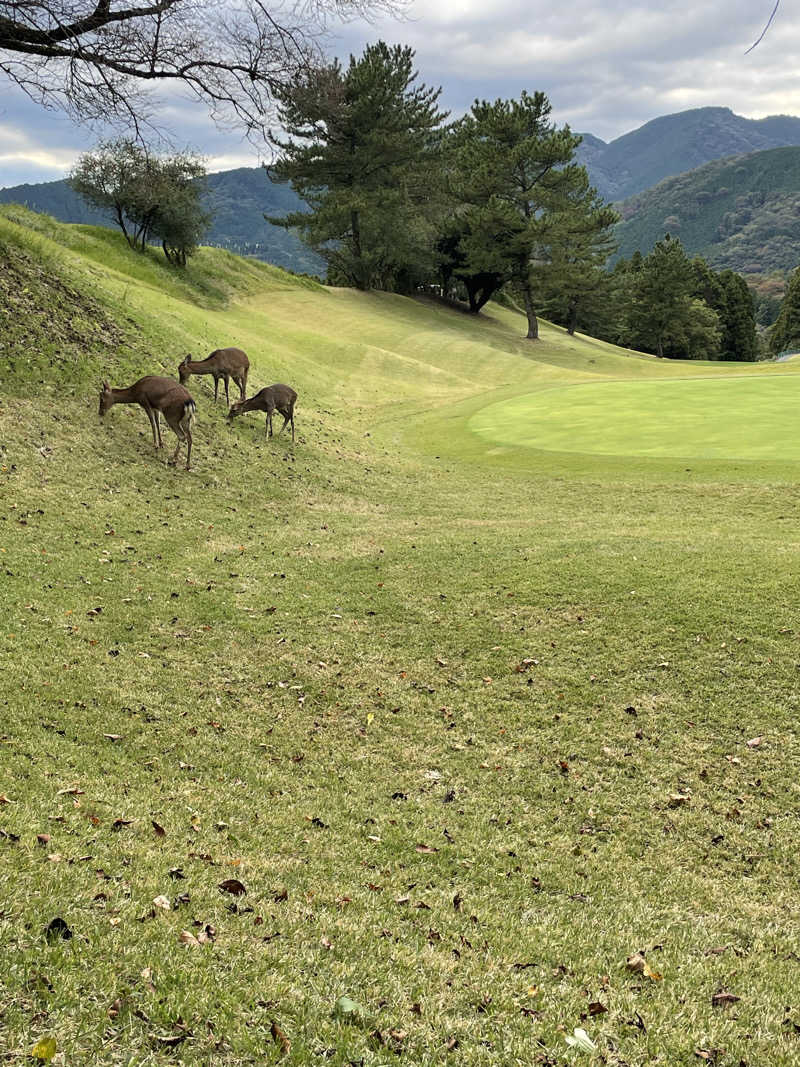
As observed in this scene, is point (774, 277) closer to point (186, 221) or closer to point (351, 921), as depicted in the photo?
point (186, 221)

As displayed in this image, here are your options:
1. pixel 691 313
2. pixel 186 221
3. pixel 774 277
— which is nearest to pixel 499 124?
pixel 186 221

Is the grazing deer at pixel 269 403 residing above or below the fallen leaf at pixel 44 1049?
above

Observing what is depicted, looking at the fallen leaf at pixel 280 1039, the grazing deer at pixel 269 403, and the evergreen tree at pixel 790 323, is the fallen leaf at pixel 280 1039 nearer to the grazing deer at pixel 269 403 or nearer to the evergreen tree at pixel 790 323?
the grazing deer at pixel 269 403

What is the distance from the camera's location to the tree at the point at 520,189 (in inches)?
1885

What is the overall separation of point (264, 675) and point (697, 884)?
487 centimetres

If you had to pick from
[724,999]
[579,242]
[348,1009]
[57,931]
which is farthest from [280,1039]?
[579,242]


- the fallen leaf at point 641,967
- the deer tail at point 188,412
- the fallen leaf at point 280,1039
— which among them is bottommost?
the fallen leaf at point 641,967

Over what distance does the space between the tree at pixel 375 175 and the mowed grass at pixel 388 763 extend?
4128 centimetres

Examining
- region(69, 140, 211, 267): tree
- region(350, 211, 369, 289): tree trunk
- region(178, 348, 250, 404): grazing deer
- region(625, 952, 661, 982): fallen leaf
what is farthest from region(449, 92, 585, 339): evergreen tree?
region(625, 952, 661, 982): fallen leaf

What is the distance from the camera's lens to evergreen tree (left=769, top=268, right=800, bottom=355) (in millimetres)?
74000

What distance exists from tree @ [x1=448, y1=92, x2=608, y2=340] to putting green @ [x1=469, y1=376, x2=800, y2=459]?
2568cm

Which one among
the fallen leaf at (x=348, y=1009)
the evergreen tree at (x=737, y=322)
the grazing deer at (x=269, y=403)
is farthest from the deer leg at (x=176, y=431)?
the evergreen tree at (x=737, y=322)

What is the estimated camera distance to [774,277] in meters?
162

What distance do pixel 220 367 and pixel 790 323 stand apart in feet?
249
